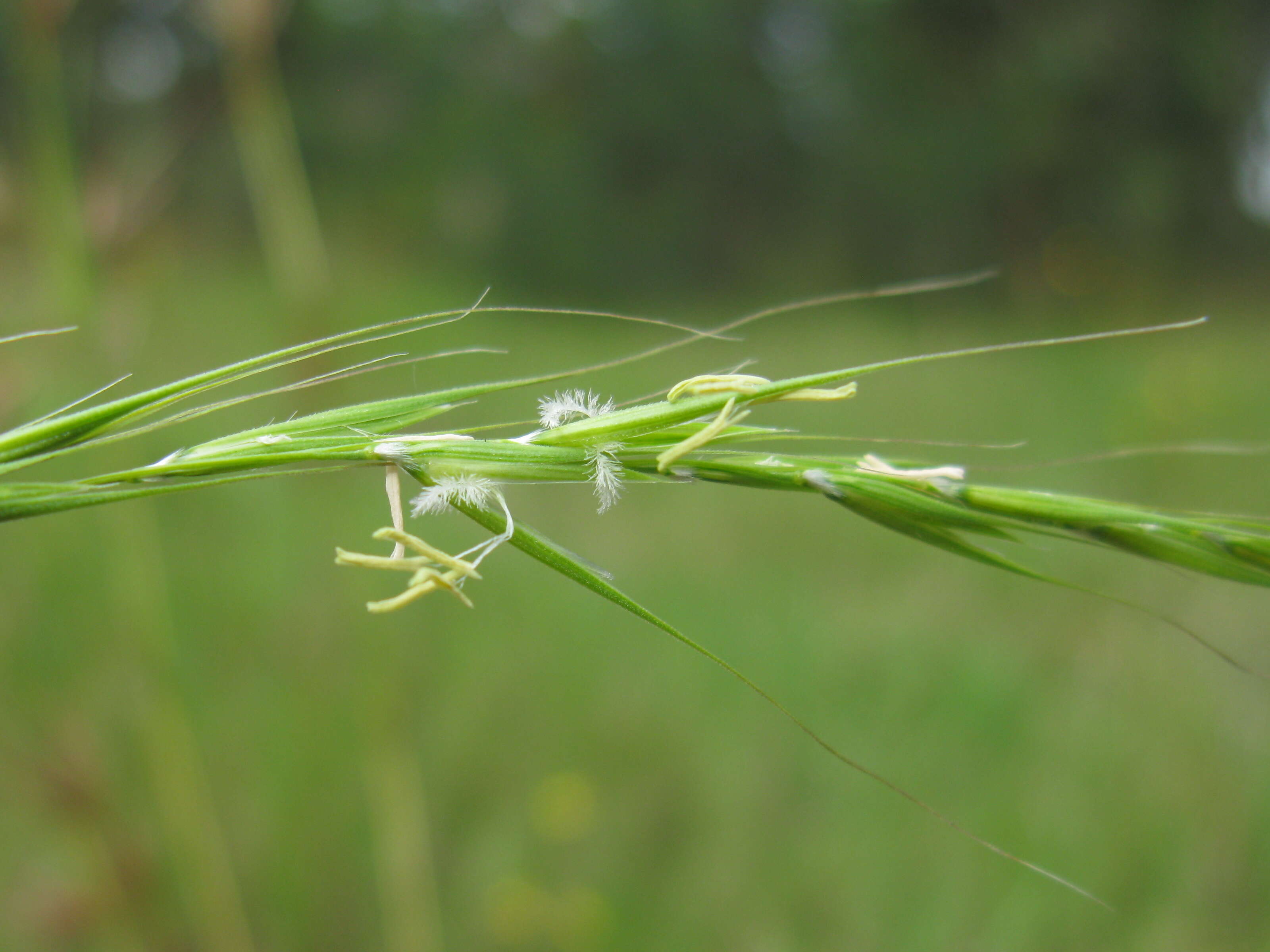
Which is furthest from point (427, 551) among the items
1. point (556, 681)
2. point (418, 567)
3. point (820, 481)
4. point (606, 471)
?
point (556, 681)

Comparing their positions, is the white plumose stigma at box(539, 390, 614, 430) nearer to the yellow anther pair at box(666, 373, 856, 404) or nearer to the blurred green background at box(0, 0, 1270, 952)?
the yellow anther pair at box(666, 373, 856, 404)

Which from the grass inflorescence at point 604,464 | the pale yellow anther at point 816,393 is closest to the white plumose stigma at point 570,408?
the grass inflorescence at point 604,464

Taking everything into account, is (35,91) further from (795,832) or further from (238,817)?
(795,832)

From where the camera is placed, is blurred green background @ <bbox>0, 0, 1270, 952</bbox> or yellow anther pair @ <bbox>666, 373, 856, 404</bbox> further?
blurred green background @ <bbox>0, 0, 1270, 952</bbox>

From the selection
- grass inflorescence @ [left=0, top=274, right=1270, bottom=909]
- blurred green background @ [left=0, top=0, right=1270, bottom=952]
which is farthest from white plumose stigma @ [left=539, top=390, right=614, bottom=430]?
blurred green background @ [left=0, top=0, right=1270, bottom=952]

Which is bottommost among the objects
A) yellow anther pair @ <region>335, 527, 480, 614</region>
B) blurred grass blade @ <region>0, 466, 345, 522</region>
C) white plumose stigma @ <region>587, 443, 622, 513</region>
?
yellow anther pair @ <region>335, 527, 480, 614</region>

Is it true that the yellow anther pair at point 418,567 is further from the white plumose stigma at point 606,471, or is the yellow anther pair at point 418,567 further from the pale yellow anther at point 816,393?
the pale yellow anther at point 816,393

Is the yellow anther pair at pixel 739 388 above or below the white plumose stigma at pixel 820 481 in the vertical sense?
above

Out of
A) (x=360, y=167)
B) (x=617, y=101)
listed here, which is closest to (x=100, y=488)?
(x=360, y=167)
